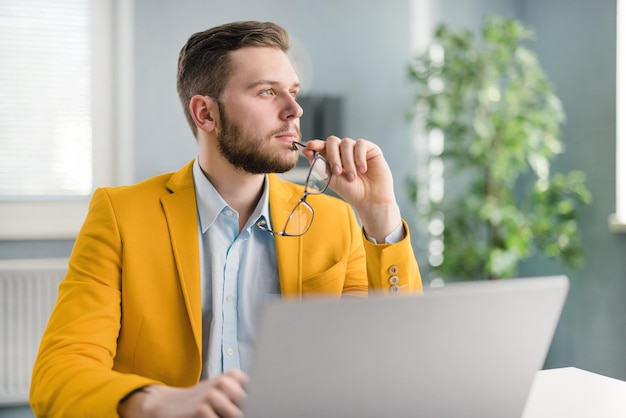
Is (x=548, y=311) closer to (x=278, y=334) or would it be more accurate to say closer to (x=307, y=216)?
(x=278, y=334)

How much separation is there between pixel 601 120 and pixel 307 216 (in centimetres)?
235

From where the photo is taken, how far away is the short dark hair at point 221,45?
5.16ft

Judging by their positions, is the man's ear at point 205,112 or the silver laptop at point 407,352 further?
the man's ear at point 205,112

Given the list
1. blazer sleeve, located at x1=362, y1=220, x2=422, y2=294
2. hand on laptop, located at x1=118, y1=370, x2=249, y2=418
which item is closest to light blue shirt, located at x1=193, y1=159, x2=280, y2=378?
blazer sleeve, located at x1=362, y1=220, x2=422, y2=294

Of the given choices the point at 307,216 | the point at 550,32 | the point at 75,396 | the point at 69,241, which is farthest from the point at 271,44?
the point at 550,32

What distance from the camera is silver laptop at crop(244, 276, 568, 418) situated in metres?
0.72

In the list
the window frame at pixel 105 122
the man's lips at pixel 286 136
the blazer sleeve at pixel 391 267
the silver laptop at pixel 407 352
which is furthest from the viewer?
the window frame at pixel 105 122

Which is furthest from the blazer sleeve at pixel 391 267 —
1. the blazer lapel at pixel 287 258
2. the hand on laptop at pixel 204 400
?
the hand on laptop at pixel 204 400

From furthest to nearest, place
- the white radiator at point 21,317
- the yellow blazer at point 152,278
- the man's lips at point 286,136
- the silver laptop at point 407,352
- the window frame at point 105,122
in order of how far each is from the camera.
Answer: the window frame at point 105,122 < the white radiator at point 21,317 < the man's lips at point 286,136 < the yellow blazer at point 152,278 < the silver laptop at point 407,352

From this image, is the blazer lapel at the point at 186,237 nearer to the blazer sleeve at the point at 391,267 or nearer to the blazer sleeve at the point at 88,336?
the blazer sleeve at the point at 88,336

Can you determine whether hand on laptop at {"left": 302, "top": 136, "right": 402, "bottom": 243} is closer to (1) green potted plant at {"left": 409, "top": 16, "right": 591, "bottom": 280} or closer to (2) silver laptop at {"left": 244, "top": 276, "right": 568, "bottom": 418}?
(2) silver laptop at {"left": 244, "top": 276, "right": 568, "bottom": 418}

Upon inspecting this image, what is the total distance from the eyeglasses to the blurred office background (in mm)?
2017

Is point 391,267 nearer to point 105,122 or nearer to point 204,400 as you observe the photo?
point 204,400

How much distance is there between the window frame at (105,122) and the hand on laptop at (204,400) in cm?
262
